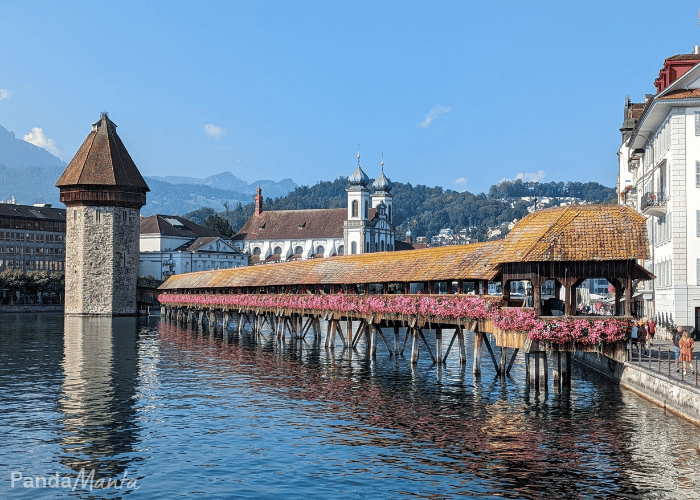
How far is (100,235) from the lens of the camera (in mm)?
103938

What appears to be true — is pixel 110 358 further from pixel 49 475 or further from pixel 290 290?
pixel 49 475

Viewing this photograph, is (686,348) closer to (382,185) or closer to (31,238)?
(31,238)

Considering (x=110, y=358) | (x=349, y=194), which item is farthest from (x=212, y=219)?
(x=110, y=358)

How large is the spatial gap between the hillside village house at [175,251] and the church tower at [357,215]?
884 inches

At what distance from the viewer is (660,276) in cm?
5169

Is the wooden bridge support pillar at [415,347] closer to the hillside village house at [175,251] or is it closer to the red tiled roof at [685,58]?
the red tiled roof at [685,58]

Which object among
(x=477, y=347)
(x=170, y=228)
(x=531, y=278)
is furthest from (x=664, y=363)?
(x=170, y=228)

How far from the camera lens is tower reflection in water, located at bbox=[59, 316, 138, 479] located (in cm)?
2286

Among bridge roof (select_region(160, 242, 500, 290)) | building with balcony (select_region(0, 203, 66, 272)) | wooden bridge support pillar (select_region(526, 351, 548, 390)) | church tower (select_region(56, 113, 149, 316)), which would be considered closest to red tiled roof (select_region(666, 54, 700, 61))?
bridge roof (select_region(160, 242, 500, 290))

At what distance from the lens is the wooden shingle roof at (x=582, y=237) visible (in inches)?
1223

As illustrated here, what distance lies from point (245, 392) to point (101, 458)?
1233cm

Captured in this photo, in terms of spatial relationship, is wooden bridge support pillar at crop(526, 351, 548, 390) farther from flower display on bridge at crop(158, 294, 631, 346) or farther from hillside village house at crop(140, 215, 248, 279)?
hillside village house at crop(140, 215, 248, 279)

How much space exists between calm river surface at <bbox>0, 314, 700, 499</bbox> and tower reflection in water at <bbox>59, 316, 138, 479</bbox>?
0.27ft

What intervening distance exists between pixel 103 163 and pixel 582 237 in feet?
270
